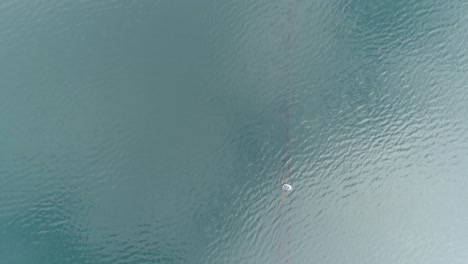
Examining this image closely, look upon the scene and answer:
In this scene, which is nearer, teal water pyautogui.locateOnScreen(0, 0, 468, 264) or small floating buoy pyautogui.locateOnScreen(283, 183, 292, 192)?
teal water pyautogui.locateOnScreen(0, 0, 468, 264)

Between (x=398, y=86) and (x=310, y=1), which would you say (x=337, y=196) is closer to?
(x=398, y=86)

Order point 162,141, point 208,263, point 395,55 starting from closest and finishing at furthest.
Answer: point 208,263 → point 162,141 → point 395,55

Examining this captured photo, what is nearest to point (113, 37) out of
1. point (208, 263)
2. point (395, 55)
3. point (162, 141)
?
point (162, 141)

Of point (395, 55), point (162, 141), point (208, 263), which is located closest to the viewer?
point (208, 263)

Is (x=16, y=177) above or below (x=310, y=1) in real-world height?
below

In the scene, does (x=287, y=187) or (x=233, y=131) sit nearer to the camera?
(x=287, y=187)

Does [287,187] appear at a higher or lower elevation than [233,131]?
lower

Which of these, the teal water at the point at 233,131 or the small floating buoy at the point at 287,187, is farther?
the small floating buoy at the point at 287,187

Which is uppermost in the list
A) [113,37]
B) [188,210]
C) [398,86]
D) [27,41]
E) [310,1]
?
[310,1]
